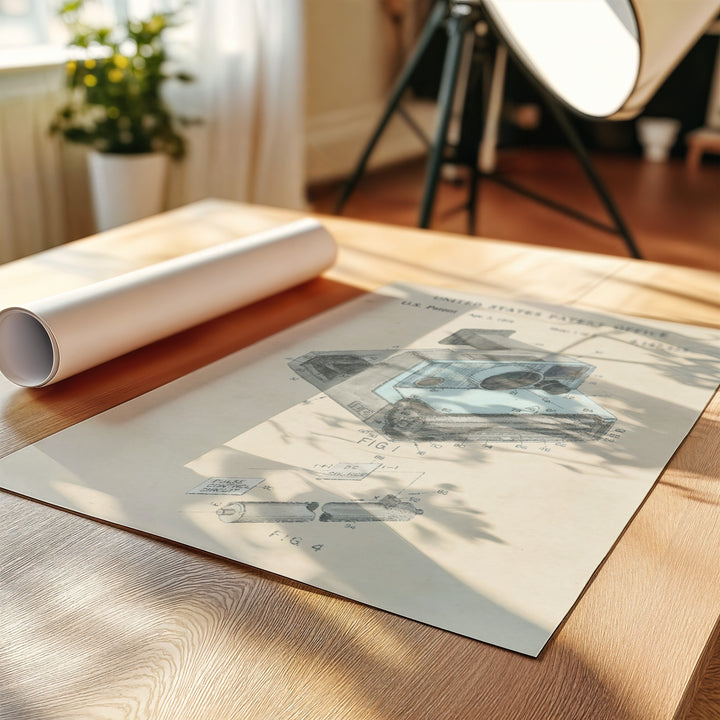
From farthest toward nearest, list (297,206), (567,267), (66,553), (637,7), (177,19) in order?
(297,206)
(177,19)
(567,267)
(637,7)
(66,553)

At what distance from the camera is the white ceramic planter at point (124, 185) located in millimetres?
2482

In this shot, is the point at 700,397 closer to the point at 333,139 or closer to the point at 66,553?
the point at 66,553

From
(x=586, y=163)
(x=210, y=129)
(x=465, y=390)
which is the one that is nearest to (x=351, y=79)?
(x=210, y=129)

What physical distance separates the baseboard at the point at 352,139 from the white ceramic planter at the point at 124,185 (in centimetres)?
123

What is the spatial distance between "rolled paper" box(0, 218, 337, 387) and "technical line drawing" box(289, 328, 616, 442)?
14 centimetres

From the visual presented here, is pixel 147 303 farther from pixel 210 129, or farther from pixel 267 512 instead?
pixel 210 129

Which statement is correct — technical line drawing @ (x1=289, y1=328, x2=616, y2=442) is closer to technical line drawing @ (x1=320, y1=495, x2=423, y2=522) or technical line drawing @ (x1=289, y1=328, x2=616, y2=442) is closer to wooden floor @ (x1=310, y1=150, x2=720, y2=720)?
technical line drawing @ (x1=320, y1=495, x2=423, y2=522)

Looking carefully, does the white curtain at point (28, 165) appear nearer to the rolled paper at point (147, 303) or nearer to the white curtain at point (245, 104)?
the white curtain at point (245, 104)

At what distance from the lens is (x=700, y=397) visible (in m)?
0.81

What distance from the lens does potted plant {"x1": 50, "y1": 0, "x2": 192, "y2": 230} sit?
8.02 feet

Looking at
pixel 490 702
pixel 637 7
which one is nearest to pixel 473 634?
pixel 490 702

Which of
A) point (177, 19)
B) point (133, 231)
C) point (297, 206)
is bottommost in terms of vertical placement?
point (297, 206)

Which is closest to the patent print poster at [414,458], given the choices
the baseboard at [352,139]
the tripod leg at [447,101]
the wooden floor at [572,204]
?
the tripod leg at [447,101]

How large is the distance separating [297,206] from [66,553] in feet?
8.69
